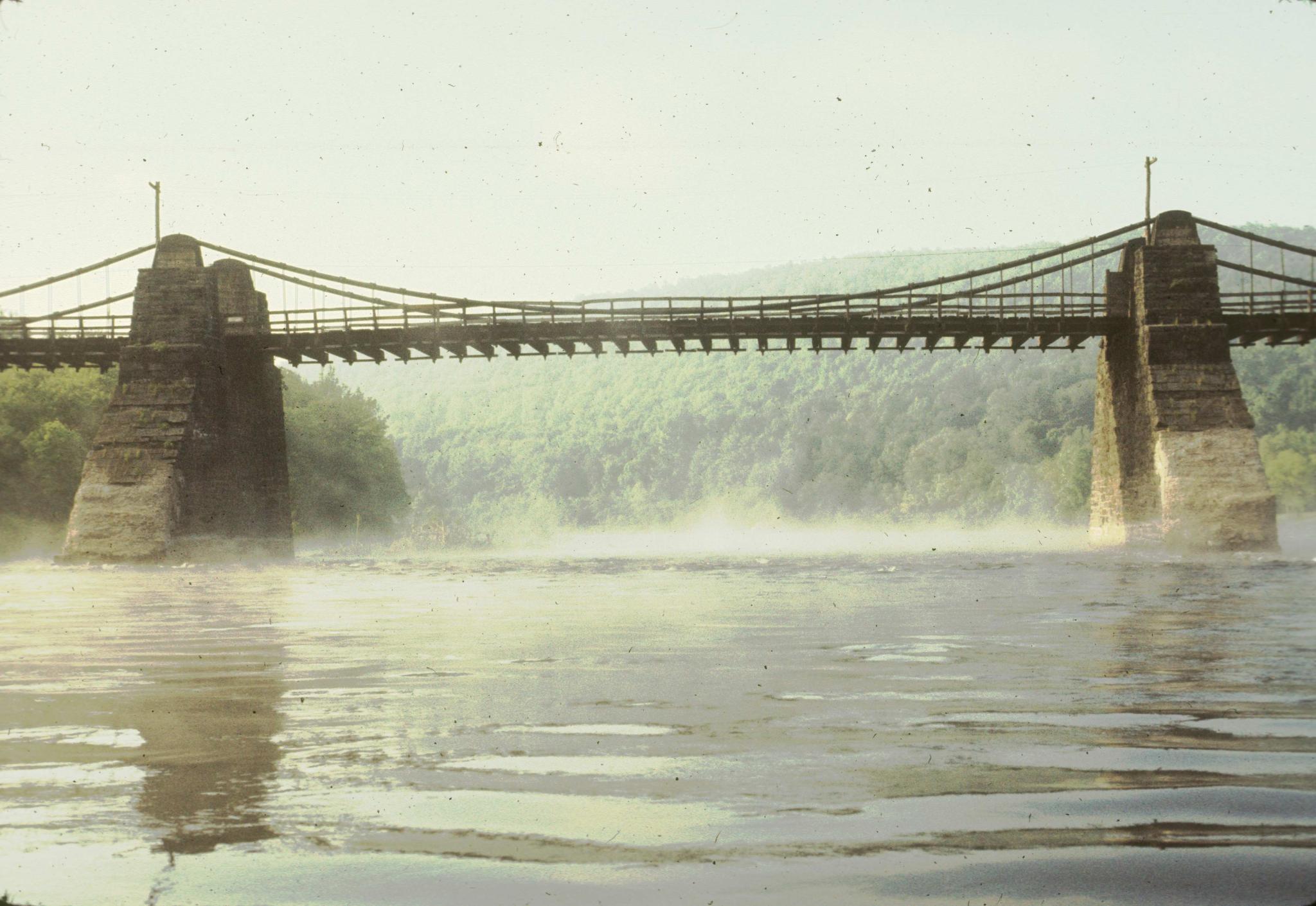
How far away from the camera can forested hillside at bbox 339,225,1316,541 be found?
336 feet

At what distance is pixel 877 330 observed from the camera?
4650cm

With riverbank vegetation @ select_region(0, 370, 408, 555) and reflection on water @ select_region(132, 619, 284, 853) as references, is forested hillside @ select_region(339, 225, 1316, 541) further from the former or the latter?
reflection on water @ select_region(132, 619, 284, 853)

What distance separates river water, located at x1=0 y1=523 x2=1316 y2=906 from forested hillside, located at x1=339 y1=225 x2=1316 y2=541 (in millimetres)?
67446

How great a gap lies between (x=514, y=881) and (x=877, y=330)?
42438mm

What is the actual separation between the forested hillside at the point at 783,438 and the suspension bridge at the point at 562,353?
32233 mm

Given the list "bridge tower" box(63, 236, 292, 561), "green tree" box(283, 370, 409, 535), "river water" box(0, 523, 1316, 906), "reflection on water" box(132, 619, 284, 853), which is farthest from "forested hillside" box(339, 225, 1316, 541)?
"reflection on water" box(132, 619, 284, 853)

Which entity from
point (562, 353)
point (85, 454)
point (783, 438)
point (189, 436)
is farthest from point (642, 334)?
point (783, 438)

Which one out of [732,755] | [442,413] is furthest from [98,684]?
[442,413]

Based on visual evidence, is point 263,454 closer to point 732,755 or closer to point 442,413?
point 732,755

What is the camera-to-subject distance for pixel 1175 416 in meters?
42.9

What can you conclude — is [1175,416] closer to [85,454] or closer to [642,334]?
[642,334]

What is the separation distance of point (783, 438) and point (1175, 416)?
114 metres

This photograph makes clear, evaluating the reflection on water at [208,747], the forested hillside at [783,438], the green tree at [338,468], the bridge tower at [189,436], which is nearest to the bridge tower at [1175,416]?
the bridge tower at [189,436]

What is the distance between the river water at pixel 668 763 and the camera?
515 centimetres
